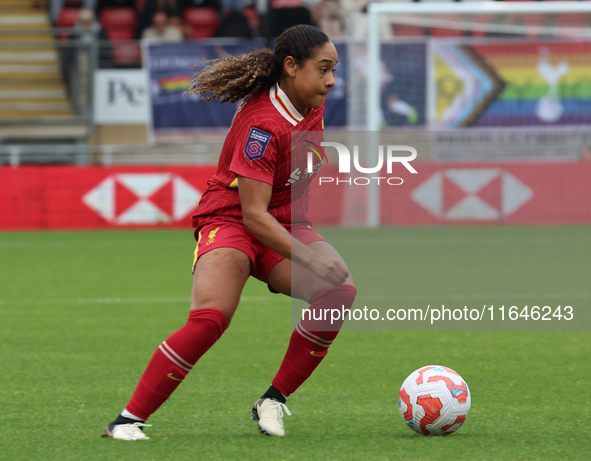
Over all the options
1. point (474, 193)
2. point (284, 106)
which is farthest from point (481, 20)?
point (284, 106)

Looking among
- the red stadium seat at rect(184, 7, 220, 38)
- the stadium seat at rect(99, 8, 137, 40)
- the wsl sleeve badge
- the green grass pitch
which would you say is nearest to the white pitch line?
the green grass pitch

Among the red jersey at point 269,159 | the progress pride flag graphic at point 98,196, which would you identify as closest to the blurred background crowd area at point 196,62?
the progress pride flag graphic at point 98,196

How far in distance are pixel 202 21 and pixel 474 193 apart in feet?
29.8

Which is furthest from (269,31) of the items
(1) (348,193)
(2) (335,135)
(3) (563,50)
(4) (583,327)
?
(4) (583,327)

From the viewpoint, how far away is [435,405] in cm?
368

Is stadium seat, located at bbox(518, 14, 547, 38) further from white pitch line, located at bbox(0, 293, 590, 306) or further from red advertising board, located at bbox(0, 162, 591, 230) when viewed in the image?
white pitch line, located at bbox(0, 293, 590, 306)

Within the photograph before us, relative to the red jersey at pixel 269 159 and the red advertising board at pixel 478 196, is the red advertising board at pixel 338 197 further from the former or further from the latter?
the red jersey at pixel 269 159

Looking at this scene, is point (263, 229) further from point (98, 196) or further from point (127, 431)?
point (98, 196)

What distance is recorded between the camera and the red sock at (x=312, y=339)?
375 cm

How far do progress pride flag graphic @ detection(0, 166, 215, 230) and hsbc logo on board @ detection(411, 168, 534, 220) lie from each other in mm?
3653

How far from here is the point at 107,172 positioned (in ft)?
46.9

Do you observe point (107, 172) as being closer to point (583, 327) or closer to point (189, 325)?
point (583, 327)

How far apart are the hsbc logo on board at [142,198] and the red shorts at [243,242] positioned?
419 inches

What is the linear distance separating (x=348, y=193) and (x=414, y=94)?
1.96 m
